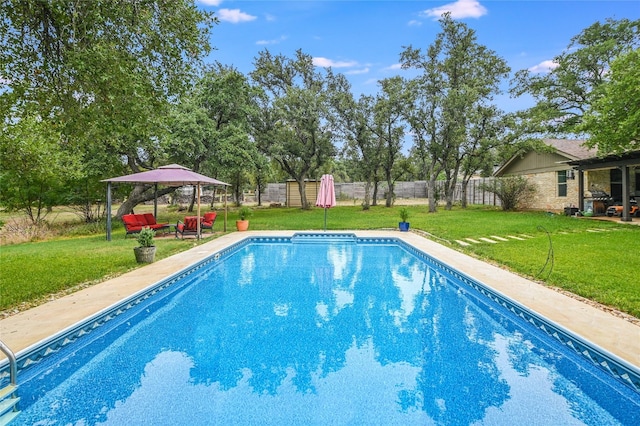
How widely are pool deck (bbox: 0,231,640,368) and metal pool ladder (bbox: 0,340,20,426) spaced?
53cm

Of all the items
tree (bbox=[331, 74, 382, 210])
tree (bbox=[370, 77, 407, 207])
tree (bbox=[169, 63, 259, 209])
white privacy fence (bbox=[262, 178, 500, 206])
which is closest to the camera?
tree (bbox=[169, 63, 259, 209])

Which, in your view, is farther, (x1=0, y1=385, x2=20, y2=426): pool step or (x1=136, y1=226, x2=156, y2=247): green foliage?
(x1=136, y1=226, x2=156, y2=247): green foliage

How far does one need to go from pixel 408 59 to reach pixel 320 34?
944cm

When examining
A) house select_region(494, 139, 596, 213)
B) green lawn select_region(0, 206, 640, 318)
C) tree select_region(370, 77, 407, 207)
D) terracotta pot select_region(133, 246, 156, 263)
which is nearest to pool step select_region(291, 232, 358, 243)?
green lawn select_region(0, 206, 640, 318)

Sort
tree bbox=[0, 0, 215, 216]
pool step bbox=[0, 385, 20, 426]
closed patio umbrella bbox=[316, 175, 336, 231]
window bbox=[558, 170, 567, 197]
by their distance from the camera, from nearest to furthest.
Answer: pool step bbox=[0, 385, 20, 426] → tree bbox=[0, 0, 215, 216] → closed patio umbrella bbox=[316, 175, 336, 231] → window bbox=[558, 170, 567, 197]

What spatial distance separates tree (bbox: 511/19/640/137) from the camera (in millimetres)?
22172

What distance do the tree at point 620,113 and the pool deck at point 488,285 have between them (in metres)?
8.25

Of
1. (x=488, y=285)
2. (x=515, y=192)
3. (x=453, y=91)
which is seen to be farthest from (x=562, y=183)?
(x=488, y=285)

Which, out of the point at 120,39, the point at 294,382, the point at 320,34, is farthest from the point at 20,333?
the point at 320,34

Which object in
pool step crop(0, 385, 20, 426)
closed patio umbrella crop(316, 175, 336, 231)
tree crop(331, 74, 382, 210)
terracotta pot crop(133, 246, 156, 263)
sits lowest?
pool step crop(0, 385, 20, 426)

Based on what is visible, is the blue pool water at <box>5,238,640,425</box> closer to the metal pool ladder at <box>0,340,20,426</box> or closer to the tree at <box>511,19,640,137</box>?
the metal pool ladder at <box>0,340,20,426</box>

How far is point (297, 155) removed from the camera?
2289cm

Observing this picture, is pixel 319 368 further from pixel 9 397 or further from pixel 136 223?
pixel 136 223

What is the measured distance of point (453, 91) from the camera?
19.0 m
